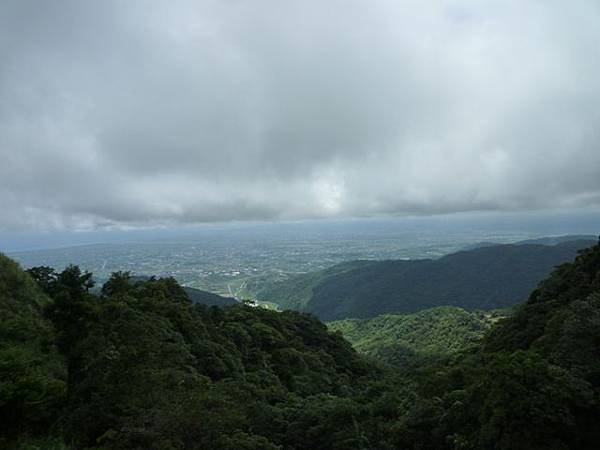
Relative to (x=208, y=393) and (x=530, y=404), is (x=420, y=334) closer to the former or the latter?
(x=530, y=404)

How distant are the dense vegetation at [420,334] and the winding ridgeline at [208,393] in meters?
60.5

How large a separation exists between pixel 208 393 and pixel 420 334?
98919mm

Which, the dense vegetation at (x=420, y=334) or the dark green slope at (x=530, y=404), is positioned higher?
the dark green slope at (x=530, y=404)

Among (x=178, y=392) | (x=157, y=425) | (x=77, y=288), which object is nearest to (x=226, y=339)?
(x=77, y=288)

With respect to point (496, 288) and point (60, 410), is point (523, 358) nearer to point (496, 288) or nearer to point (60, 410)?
point (60, 410)

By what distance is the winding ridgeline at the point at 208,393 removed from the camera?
14.8 metres

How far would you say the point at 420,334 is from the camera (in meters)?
109

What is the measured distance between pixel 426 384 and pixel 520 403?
1367 cm

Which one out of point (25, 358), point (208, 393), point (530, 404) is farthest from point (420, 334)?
point (25, 358)

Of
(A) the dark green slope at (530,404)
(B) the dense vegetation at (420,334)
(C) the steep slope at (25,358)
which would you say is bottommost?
(B) the dense vegetation at (420,334)

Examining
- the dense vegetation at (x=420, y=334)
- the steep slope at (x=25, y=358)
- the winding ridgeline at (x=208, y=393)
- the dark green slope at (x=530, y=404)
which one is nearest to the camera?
the steep slope at (x=25, y=358)

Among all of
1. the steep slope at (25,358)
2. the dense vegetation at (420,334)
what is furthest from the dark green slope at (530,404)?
the dense vegetation at (420,334)

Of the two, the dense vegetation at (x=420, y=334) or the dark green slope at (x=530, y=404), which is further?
the dense vegetation at (x=420, y=334)

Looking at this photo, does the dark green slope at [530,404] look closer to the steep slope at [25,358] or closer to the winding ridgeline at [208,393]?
the winding ridgeline at [208,393]
